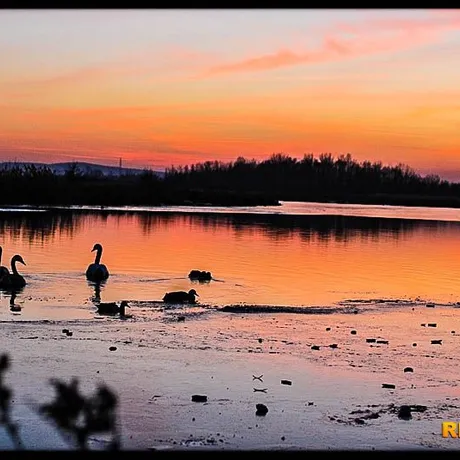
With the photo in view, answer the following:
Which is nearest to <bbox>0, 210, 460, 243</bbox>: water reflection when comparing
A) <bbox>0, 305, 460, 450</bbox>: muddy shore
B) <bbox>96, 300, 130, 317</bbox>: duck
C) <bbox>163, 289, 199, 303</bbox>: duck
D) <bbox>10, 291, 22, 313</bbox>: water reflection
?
<bbox>10, 291, 22, 313</bbox>: water reflection

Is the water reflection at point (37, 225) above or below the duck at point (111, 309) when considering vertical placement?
above

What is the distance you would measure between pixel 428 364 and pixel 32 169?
161ft

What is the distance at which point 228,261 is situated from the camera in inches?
901

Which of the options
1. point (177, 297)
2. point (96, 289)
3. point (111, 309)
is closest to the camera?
point (111, 309)

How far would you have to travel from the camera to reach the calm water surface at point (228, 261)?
15930mm

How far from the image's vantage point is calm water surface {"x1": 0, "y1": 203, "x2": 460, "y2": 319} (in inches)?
627

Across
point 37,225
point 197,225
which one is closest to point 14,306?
point 37,225

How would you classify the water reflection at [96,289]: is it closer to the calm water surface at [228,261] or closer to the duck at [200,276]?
the calm water surface at [228,261]

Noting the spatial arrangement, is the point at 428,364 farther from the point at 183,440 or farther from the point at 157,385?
the point at 183,440

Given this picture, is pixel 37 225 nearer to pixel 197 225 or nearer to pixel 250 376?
pixel 197 225

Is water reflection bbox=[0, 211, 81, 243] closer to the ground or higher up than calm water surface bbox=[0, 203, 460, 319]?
higher up

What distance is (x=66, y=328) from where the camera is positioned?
38.1 feet

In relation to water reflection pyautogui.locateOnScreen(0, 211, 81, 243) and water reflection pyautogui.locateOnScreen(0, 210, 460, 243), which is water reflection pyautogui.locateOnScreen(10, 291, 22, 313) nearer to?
water reflection pyautogui.locateOnScreen(0, 210, 460, 243)

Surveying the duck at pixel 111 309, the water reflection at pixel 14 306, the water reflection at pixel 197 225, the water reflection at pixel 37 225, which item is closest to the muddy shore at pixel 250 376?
the duck at pixel 111 309
